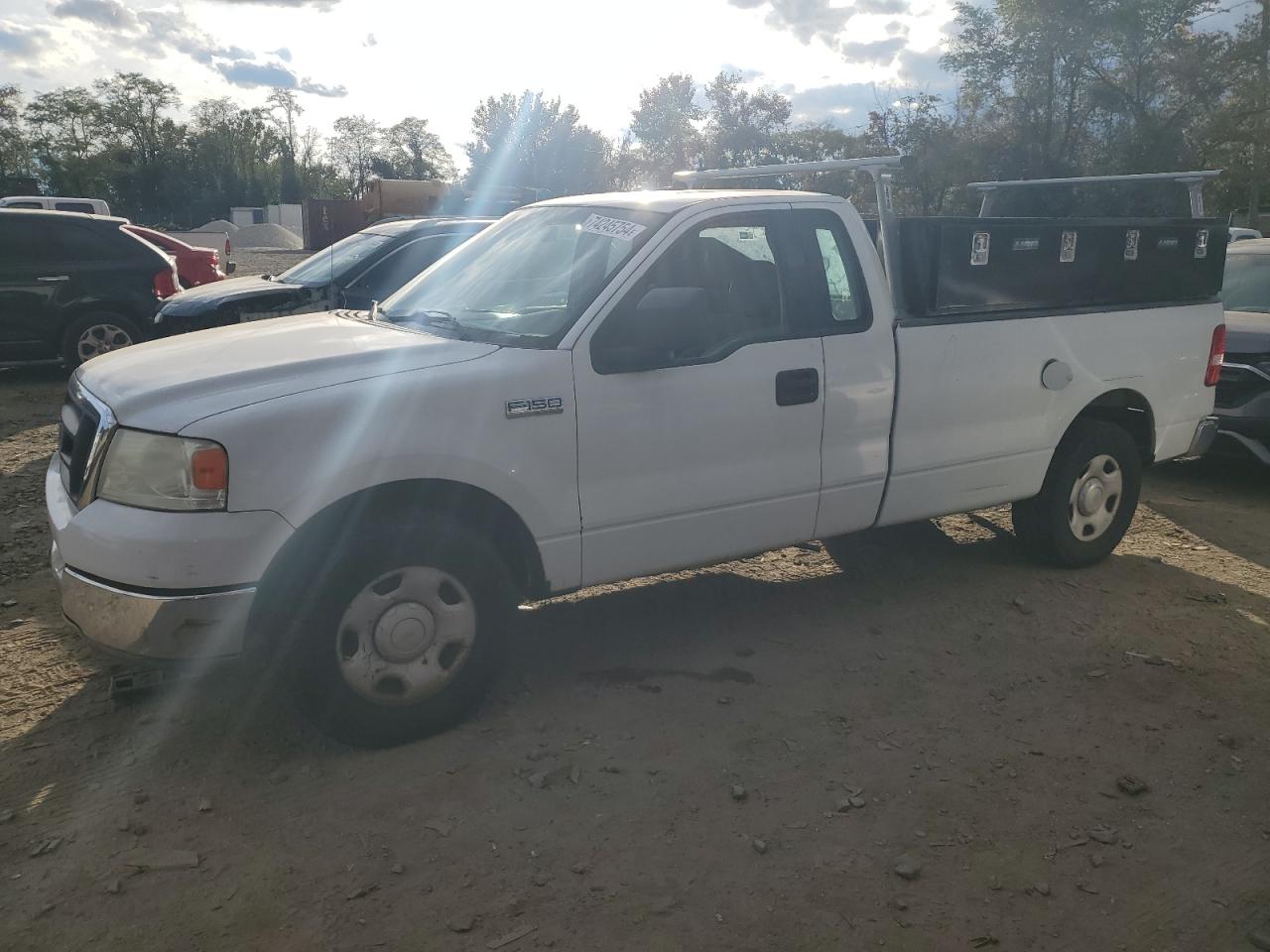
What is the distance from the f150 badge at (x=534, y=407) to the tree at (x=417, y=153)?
94631 mm

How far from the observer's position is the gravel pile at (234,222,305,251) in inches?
2374

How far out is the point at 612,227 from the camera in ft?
14.1

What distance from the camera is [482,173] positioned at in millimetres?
76875

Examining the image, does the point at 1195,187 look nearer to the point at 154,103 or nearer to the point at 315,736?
the point at 315,736

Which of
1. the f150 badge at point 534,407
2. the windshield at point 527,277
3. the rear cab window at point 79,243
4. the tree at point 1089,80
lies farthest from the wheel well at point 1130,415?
the tree at point 1089,80

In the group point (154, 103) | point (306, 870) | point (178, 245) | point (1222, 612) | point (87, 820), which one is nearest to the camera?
point (306, 870)

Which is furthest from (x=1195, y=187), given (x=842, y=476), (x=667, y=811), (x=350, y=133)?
(x=350, y=133)

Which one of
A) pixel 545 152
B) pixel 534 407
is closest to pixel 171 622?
pixel 534 407

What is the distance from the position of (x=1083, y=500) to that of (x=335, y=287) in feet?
20.5

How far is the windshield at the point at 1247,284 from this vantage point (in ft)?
27.4

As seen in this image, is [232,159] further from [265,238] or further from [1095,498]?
[1095,498]

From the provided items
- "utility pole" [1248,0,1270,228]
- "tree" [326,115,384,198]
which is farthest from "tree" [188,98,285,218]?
"utility pole" [1248,0,1270,228]

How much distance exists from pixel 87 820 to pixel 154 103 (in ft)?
307

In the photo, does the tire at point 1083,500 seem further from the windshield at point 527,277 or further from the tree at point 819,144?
the tree at point 819,144
